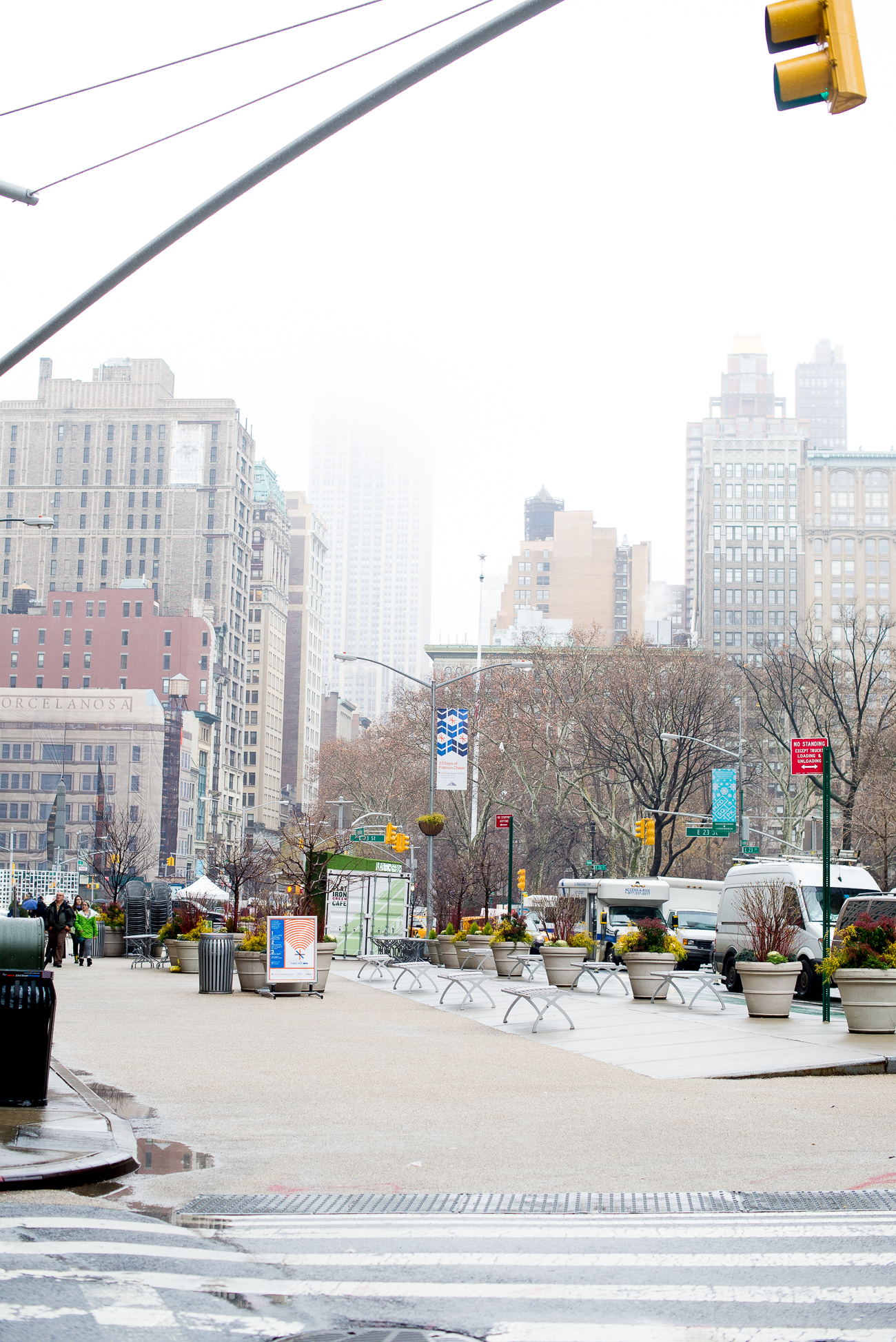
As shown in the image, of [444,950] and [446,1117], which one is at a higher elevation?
[446,1117]

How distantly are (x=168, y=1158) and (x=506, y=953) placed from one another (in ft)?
70.1

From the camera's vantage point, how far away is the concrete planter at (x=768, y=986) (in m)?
19.3

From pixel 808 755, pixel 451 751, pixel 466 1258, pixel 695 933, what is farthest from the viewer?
pixel 695 933

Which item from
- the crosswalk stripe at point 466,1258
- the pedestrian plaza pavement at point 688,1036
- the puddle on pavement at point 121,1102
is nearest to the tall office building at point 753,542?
the pedestrian plaza pavement at point 688,1036

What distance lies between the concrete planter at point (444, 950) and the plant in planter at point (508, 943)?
9.11 feet

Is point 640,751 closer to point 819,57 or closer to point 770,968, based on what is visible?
point 770,968

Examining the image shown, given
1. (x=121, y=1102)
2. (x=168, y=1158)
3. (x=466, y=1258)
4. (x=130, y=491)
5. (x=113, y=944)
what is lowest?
(x=113, y=944)

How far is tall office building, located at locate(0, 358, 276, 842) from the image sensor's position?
168 metres

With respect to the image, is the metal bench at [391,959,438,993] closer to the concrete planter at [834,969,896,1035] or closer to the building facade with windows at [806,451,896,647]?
the concrete planter at [834,969,896,1035]

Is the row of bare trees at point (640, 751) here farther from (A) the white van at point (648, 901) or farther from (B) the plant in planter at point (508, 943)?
(B) the plant in planter at point (508, 943)

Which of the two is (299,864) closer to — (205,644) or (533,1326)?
(533,1326)

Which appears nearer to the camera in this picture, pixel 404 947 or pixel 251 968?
pixel 251 968

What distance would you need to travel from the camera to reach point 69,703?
447ft

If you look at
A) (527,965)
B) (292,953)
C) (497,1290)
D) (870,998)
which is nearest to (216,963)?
(292,953)
